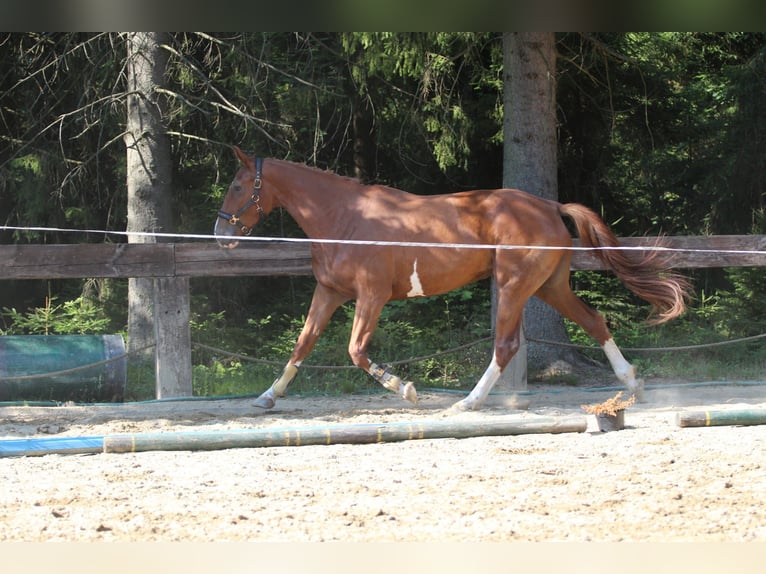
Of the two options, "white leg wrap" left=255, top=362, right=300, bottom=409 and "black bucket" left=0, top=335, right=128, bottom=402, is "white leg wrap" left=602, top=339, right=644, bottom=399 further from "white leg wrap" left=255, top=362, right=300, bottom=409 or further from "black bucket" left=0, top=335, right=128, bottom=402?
"black bucket" left=0, top=335, right=128, bottom=402

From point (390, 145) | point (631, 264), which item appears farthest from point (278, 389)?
point (390, 145)

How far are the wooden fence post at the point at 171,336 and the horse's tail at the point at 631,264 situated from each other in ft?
11.3

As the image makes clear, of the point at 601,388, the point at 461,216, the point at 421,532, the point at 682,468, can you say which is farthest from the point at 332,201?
the point at 421,532

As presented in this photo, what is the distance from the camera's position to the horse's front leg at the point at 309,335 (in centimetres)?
782

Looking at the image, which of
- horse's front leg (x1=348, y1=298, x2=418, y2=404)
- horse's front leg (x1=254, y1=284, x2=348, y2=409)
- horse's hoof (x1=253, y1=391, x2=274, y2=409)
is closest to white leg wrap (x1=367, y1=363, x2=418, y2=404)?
horse's front leg (x1=348, y1=298, x2=418, y2=404)

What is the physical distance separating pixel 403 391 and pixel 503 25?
13.5ft

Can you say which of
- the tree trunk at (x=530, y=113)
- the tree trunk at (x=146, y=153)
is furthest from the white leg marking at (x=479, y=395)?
the tree trunk at (x=146, y=153)

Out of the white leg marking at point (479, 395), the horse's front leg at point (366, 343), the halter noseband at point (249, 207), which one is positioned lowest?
the white leg marking at point (479, 395)

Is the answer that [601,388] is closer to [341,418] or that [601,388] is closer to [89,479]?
[341,418]

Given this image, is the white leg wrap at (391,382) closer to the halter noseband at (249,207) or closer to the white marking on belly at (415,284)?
the white marking on belly at (415,284)

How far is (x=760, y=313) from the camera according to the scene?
467 inches

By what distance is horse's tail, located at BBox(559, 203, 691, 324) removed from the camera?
313 inches

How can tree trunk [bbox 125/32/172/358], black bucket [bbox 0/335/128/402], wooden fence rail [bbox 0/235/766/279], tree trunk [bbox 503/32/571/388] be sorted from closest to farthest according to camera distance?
wooden fence rail [bbox 0/235/766/279] → black bucket [bbox 0/335/128/402] → tree trunk [bbox 503/32/571/388] → tree trunk [bbox 125/32/172/358]

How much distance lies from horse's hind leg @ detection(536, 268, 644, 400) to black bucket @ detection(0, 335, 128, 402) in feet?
12.4
